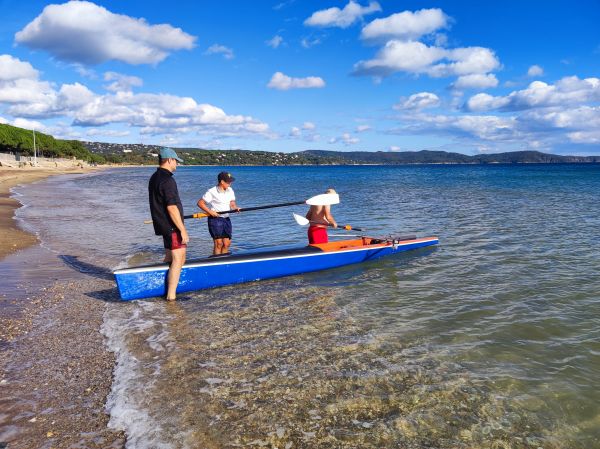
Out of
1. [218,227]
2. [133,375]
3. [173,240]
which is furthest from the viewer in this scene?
[218,227]

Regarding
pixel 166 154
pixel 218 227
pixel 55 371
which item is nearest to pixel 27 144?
pixel 218 227

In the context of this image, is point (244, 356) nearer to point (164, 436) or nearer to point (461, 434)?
point (164, 436)

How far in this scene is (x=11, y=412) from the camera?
382 centimetres

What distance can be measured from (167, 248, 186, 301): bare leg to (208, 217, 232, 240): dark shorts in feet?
6.21

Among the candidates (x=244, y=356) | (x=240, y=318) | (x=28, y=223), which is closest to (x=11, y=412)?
(x=244, y=356)

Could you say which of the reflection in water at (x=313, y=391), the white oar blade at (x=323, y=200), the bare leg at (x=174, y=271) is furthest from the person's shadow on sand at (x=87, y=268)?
the white oar blade at (x=323, y=200)

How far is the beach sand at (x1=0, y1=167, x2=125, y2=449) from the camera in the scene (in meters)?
3.54

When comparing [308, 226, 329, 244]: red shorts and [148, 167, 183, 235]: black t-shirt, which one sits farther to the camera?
[308, 226, 329, 244]: red shorts

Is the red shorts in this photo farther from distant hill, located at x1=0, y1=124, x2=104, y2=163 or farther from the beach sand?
distant hill, located at x1=0, y1=124, x2=104, y2=163

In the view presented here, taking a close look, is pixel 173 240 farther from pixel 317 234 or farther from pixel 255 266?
pixel 317 234

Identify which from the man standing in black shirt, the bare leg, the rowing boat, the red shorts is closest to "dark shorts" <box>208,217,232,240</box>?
the rowing boat

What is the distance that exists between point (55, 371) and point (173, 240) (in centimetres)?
265

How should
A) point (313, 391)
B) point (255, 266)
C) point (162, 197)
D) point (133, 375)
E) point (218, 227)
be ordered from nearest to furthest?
point (313, 391), point (133, 375), point (162, 197), point (255, 266), point (218, 227)

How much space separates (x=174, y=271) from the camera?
722cm
